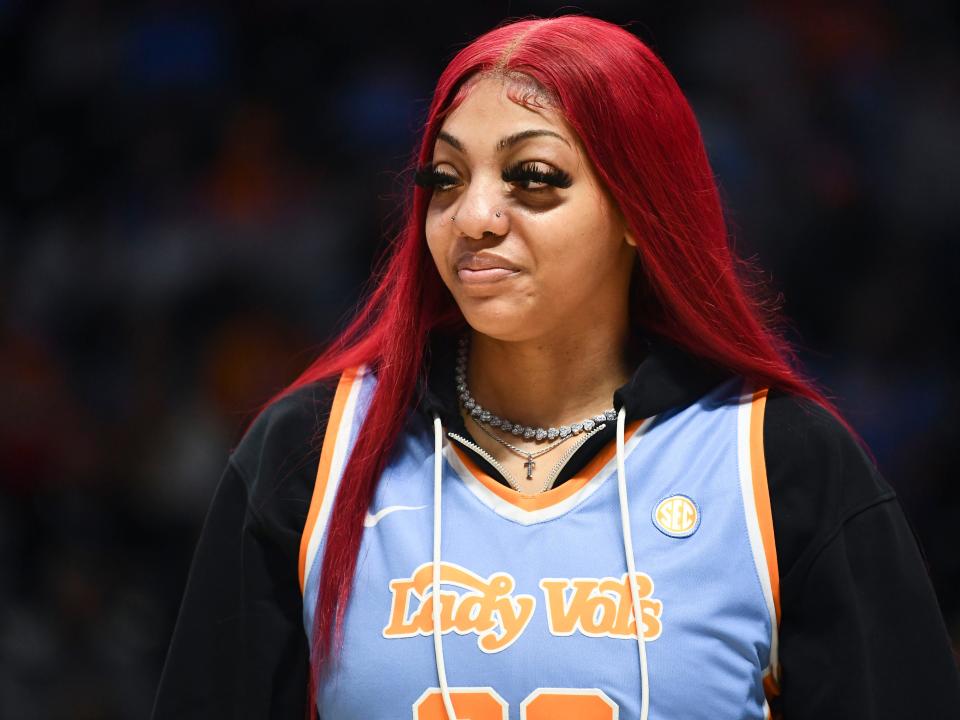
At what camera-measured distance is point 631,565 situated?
1.60 meters

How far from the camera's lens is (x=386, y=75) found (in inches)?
161

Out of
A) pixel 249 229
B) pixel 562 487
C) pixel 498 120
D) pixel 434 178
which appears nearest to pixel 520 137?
pixel 498 120

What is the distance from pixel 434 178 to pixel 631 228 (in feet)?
0.85

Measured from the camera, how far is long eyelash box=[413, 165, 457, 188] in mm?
1717

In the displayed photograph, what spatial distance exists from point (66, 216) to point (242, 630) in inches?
102

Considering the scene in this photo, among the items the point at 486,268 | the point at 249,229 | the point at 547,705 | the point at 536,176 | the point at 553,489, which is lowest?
the point at 547,705

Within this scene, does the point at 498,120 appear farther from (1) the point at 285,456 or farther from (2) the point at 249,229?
(2) the point at 249,229

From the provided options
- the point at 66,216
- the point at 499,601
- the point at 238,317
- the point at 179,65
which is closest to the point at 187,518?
the point at 238,317

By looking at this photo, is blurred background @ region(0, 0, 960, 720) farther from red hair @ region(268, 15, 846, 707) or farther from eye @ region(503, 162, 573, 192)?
eye @ region(503, 162, 573, 192)

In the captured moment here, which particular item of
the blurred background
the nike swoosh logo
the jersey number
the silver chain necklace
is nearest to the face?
the silver chain necklace

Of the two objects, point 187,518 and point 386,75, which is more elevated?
point 386,75

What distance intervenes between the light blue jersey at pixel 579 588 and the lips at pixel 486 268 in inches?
9.8

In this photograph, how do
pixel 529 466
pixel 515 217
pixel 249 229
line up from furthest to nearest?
1. pixel 249 229
2. pixel 529 466
3. pixel 515 217

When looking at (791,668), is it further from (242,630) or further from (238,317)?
(238,317)
